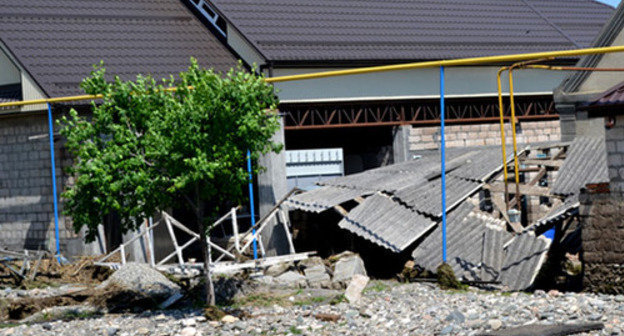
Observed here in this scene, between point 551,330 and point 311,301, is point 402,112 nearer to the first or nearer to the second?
point 311,301

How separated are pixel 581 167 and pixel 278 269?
5.70 meters

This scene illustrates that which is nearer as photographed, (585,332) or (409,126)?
(585,332)

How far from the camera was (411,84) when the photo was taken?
2139 cm

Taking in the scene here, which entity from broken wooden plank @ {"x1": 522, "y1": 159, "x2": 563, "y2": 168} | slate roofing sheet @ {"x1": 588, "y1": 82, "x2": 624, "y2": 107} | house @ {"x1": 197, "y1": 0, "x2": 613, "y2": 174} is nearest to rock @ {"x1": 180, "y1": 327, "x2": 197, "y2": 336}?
slate roofing sheet @ {"x1": 588, "y1": 82, "x2": 624, "y2": 107}

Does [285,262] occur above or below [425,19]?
below

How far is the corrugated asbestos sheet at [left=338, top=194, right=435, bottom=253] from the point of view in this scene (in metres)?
15.4

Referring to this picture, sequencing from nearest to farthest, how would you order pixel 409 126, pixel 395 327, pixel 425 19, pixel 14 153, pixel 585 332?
1. pixel 585 332
2. pixel 395 327
3. pixel 14 153
4. pixel 409 126
5. pixel 425 19

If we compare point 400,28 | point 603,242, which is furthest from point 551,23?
point 603,242

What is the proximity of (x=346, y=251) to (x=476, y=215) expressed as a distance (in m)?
2.49

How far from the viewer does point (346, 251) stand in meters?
16.5

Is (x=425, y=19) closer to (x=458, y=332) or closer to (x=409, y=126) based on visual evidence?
(x=409, y=126)

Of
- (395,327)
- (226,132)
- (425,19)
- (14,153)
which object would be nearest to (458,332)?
(395,327)

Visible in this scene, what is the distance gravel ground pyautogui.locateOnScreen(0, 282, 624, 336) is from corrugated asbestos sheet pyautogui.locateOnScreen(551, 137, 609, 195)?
280cm

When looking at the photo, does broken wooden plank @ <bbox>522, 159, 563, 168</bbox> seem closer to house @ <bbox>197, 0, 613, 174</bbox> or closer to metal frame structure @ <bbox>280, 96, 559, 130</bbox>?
house @ <bbox>197, 0, 613, 174</bbox>
